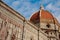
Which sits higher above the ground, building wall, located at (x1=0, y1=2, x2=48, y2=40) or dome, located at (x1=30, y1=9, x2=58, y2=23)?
dome, located at (x1=30, y1=9, x2=58, y2=23)

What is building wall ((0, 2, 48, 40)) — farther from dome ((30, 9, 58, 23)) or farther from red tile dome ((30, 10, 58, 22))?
red tile dome ((30, 10, 58, 22))

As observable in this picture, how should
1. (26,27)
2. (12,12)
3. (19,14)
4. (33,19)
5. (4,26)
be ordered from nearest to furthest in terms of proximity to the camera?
(4,26) < (12,12) < (19,14) < (26,27) < (33,19)

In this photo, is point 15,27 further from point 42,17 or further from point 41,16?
point 41,16

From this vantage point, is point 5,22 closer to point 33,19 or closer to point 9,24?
point 9,24

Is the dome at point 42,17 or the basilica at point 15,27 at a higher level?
the dome at point 42,17

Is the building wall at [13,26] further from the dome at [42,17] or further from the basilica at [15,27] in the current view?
the dome at [42,17]

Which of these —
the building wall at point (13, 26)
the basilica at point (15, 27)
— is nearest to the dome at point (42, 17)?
the basilica at point (15, 27)

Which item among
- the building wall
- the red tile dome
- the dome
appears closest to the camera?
the building wall

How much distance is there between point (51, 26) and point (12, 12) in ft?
42.8

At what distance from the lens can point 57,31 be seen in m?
26.4

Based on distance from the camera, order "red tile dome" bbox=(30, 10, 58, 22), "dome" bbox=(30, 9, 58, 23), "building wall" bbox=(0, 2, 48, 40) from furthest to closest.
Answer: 1. "red tile dome" bbox=(30, 10, 58, 22)
2. "dome" bbox=(30, 9, 58, 23)
3. "building wall" bbox=(0, 2, 48, 40)

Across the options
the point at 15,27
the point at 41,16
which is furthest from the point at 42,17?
the point at 15,27

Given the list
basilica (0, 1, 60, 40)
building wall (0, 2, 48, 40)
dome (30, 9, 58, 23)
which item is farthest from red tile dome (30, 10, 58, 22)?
building wall (0, 2, 48, 40)

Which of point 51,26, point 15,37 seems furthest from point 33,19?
A: point 15,37
